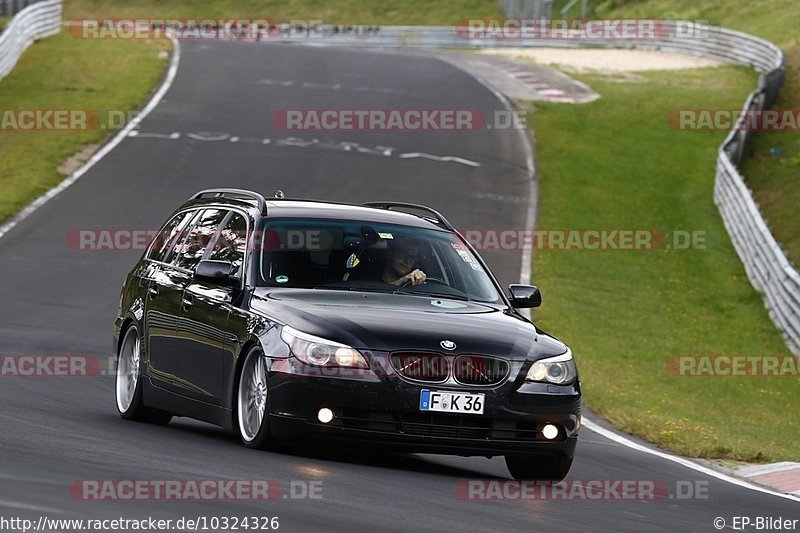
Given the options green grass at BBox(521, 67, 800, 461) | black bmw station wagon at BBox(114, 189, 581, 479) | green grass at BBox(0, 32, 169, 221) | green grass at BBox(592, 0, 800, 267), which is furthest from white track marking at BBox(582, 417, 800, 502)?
green grass at BBox(0, 32, 169, 221)

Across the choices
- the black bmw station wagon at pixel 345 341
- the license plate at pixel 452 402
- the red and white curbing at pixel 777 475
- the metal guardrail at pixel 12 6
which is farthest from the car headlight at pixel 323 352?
the metal guardrail at pixel 12 6

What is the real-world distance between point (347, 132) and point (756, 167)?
8.86m

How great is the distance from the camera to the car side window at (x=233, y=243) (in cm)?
1034

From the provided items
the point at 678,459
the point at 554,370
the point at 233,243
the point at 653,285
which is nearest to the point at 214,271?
the point at 233,243

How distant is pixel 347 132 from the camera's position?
35938 mm

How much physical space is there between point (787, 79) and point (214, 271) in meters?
35.8

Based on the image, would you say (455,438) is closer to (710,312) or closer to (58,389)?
(58,389)

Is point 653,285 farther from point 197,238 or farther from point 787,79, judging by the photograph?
point 787,79

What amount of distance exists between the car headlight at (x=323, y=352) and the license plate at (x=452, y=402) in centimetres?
38

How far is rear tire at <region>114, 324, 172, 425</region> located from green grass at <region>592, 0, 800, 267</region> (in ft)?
51.4

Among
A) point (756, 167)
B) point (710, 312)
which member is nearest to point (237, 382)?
point (710, 312)

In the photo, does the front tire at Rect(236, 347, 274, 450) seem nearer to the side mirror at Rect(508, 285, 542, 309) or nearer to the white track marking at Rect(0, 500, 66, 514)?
the side mirror at Rect(508, 285, 542, 309)

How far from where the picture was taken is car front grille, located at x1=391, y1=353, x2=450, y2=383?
29.6 feet

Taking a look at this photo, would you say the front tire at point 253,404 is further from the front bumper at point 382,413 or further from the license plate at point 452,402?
the license plate at point 452,402
